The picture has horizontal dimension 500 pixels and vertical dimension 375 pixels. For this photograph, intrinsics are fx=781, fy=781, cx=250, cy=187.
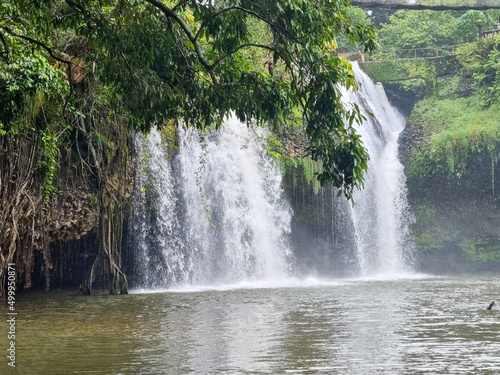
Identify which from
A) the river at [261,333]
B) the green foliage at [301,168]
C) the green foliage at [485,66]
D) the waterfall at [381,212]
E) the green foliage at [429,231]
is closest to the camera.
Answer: the river at [261,333]

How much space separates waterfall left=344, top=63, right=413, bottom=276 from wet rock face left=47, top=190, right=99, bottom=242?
38.0 ft

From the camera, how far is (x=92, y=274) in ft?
60.9

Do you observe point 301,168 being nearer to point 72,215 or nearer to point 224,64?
point 72,215

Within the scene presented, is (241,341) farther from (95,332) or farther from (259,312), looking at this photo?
(259,312)

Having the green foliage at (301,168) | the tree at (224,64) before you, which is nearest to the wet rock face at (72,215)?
the tree at (224,64)

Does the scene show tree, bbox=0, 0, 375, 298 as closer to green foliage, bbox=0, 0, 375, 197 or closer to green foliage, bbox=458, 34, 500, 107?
green foliage, bbox=0, 0, 375, 197

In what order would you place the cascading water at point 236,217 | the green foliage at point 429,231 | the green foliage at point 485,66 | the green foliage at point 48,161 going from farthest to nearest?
the green foliage at point 485,66, the green foliage at point 429,231, the cascading water at point 236,217, the green foliage at point 48,161

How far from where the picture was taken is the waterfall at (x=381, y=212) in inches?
1096

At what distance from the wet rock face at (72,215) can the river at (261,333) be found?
61.4 inches

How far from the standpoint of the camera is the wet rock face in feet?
58.0

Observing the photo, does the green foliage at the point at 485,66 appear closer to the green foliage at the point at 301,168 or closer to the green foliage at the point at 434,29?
the green foliage at the point at 434,29

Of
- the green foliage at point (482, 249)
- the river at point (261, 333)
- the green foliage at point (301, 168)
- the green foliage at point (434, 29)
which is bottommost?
the river at point (261, 333)

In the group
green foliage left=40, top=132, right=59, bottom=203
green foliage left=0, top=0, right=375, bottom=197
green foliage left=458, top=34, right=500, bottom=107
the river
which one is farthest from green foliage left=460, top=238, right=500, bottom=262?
green foliage left=0, top=0, right=375, bottom=197

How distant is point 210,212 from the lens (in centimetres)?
2127
